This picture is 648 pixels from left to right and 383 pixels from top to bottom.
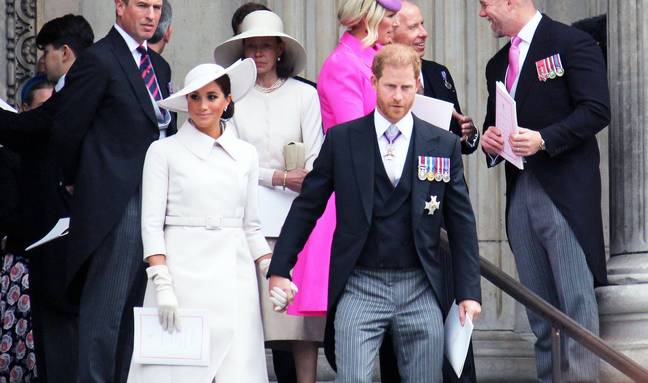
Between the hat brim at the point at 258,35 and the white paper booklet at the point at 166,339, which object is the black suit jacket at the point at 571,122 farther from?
the white paper booklet at the point at 166,339

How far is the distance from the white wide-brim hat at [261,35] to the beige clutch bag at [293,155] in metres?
0.50

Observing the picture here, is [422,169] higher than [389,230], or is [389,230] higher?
[422,169]

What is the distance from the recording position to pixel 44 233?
9.16 meters

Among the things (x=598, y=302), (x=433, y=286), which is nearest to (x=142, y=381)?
(x=433, y=286)

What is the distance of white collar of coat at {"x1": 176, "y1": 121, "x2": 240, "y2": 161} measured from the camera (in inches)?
307

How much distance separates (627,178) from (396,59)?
208 cm

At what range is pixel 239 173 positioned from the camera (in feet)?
25.6

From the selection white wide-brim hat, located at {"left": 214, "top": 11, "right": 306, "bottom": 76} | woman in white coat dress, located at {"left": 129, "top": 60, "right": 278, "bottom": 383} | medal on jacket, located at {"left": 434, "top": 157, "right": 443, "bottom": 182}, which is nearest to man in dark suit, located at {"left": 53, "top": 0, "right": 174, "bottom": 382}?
woman in white coat dress, located at {"left": 129, "top": 60, "right": 278, "bottom": 383}

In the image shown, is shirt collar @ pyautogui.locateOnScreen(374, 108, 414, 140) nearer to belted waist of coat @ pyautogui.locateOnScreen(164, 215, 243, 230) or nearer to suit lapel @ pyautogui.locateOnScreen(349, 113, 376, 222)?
suit lapel @ pyautogui.locateOnScreen(349, 113, 376, 222)

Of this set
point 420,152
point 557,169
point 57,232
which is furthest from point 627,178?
point 57,232

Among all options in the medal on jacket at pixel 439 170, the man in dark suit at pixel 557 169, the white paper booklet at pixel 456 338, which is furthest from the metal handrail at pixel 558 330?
the medal on jacket at pixel 439 170

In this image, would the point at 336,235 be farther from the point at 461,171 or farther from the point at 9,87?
the point at 9,87

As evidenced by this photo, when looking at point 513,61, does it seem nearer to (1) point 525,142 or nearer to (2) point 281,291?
(1) point 525,142

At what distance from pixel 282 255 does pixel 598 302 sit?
2123 mm
